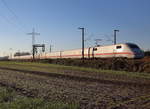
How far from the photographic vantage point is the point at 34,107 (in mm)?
8203

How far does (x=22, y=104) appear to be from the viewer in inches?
336

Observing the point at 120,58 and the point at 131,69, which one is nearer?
the point at 131,69

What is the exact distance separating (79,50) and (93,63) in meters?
11.6

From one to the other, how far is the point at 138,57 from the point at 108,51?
5.51 m

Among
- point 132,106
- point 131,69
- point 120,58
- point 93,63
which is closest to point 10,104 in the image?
point 132,106

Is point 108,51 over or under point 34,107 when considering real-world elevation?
over

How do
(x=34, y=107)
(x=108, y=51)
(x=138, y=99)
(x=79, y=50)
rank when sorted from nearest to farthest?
1. (x=34, y=107)
2. (x=138, y=99)
3. (x=108, y=51)
4. (x=79, y=50)

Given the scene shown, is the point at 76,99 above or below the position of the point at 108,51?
below

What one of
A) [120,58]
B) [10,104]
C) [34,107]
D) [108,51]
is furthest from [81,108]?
[108,51]

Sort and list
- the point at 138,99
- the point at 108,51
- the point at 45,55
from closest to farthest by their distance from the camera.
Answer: the point at 138,99 → the point at 108,51 → the point at 45,55

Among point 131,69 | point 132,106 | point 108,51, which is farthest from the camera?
point 108,51

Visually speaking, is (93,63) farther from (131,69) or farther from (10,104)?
(10,104)

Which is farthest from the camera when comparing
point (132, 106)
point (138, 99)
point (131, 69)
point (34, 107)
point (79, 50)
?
point (79, 50)

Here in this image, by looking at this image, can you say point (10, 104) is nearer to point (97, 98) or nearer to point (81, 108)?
point (81, 108)
